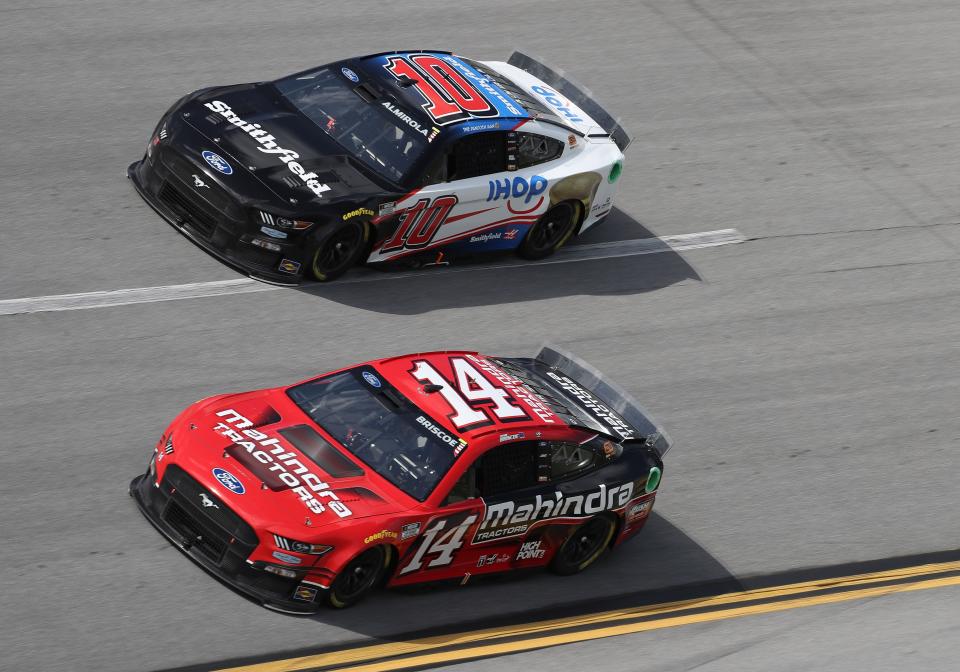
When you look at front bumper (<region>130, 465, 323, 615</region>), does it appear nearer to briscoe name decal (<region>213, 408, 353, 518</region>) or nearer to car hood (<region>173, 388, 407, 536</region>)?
car hood (<region>173, 388, 407, 536</region>)

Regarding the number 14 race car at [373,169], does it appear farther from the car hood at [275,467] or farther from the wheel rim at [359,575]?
the wheel rim at [359,575]

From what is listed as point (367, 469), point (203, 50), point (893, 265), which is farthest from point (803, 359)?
point (203, 50)

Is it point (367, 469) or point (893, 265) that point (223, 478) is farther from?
point (893, 265)

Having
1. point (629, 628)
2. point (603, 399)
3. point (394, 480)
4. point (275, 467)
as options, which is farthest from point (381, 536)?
point (603, 399)

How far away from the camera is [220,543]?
354 inches

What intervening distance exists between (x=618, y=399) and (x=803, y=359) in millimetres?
3071

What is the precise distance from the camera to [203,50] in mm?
16812

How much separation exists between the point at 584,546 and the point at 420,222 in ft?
12.8

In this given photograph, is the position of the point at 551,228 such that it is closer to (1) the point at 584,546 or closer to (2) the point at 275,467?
(1) the point at 584,546

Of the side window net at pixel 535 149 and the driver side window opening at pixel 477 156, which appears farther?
the side window net at pixel 535 149

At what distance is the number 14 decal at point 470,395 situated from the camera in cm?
956

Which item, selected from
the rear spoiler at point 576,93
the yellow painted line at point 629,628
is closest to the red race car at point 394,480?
the yellow painted line at point 629,628

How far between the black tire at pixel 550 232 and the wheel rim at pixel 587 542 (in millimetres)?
4285

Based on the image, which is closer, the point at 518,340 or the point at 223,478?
the point at 223,478
